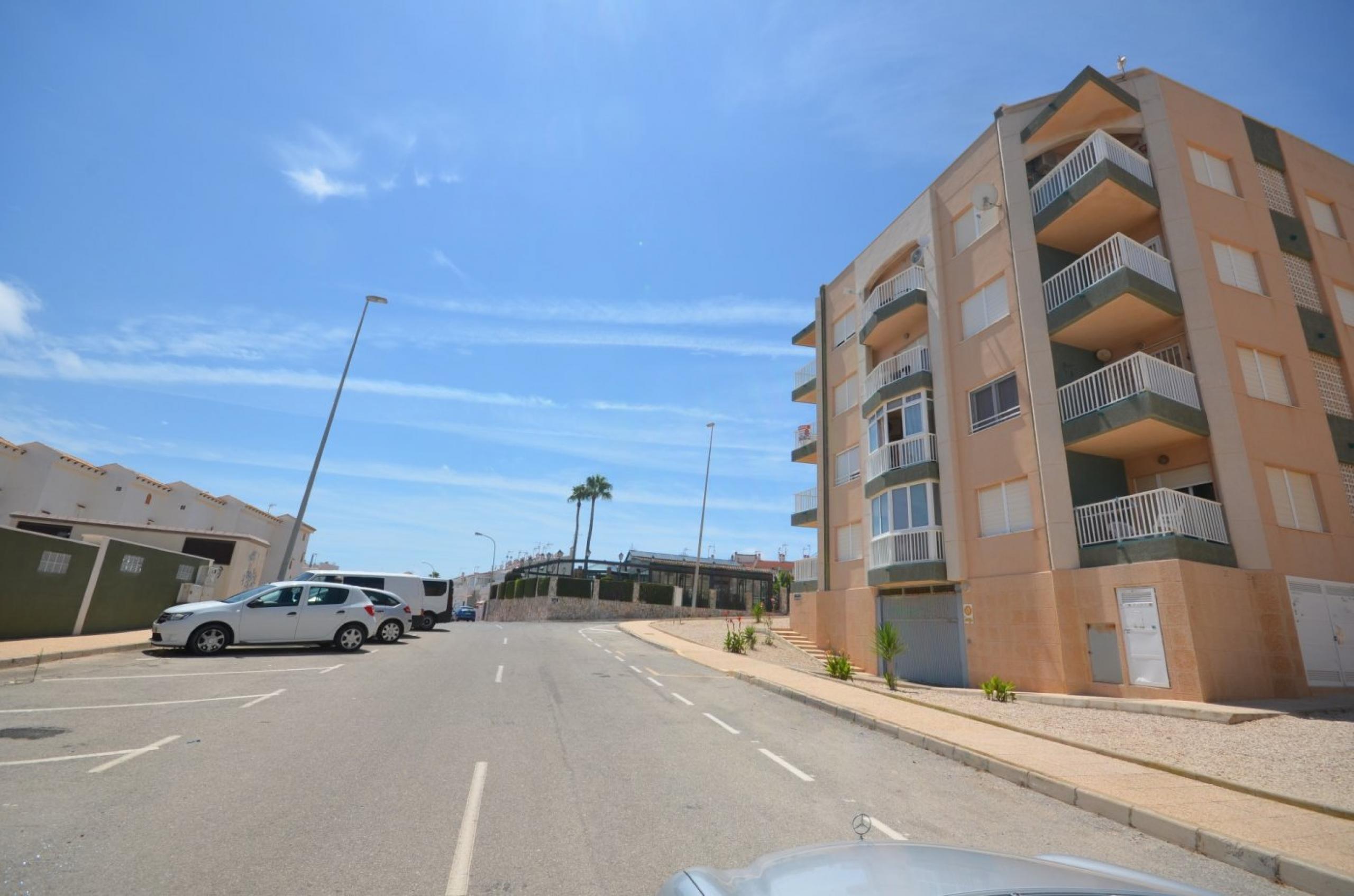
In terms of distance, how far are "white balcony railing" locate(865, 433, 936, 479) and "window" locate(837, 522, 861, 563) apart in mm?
2406

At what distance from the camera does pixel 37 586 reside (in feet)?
46.3

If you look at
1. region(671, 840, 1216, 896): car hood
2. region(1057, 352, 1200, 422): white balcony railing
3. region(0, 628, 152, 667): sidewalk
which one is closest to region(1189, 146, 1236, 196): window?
region(1057, 352, 1200, 422): white balcony railing

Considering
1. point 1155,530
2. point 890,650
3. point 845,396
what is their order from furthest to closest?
point 845,396 → point 890,650 → point 1155,530

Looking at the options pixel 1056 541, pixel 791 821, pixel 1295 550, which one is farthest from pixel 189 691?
pixel 1295 550

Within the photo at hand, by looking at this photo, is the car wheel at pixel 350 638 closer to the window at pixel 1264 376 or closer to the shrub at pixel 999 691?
the shrub at pixel 999 691

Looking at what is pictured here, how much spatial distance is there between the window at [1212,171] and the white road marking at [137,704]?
76.7 feet

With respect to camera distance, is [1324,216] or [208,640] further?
[1324,216]

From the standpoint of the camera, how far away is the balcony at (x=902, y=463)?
1877 centimetres

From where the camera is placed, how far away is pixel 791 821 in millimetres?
5023

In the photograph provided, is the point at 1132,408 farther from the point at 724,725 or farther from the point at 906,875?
the point at 906,875

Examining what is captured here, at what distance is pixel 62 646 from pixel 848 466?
22788mm

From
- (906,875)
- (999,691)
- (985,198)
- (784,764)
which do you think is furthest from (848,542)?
(906,875)

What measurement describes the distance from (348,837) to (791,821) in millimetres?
3321

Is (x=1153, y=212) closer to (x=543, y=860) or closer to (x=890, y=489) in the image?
(x=890, y=489)
